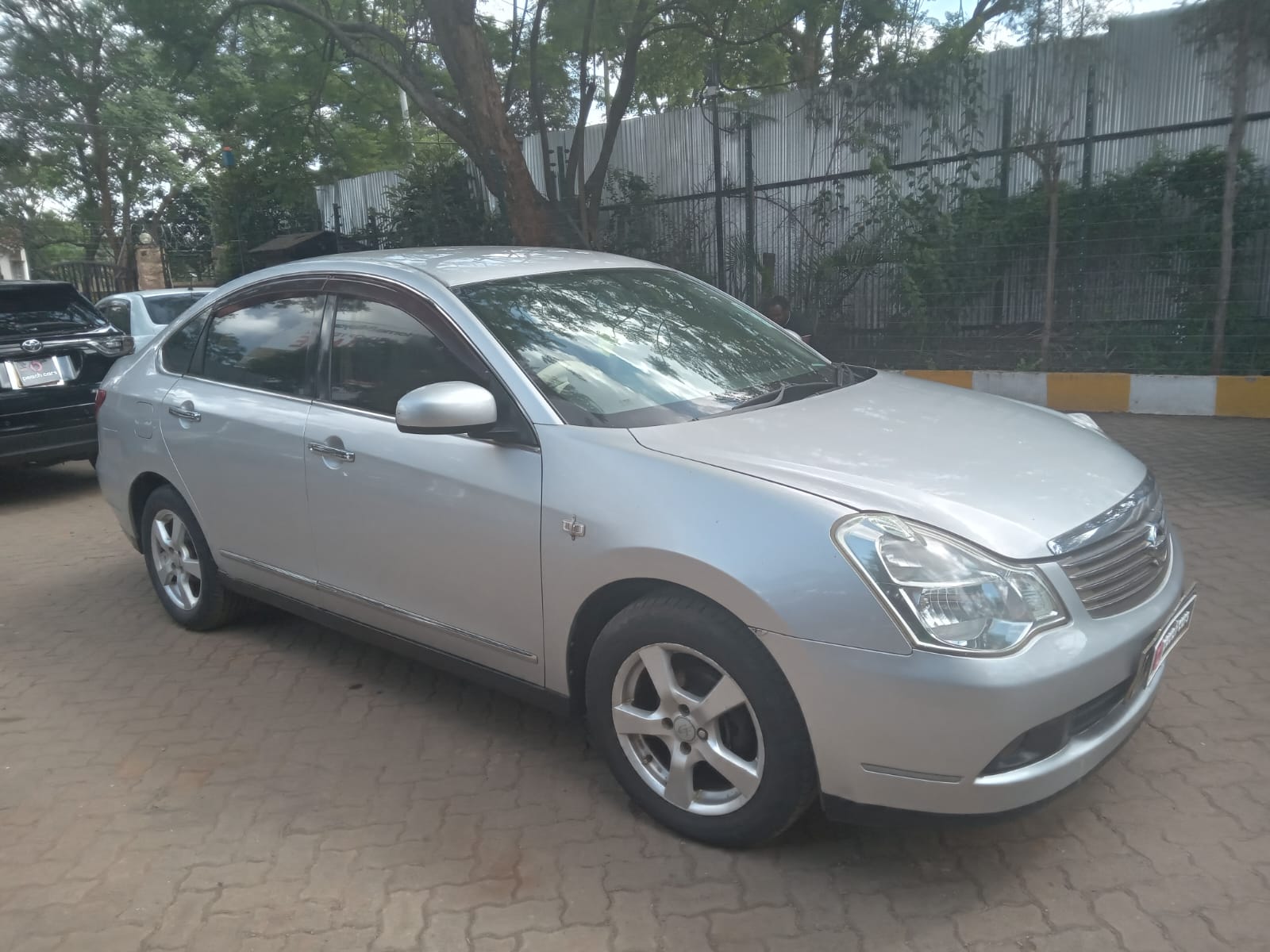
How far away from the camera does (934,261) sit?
9.94m

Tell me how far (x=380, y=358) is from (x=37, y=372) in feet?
16.8

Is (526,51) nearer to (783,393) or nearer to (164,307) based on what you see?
(164,307)

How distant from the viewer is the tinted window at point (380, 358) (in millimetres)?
3471

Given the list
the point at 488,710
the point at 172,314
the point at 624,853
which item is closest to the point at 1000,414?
the point at 624,853

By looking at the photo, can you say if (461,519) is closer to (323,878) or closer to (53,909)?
(323,878)

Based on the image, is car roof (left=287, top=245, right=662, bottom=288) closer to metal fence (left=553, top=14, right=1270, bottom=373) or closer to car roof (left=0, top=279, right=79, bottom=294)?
car roof (left=0, top=279, right=79, bottom=294)

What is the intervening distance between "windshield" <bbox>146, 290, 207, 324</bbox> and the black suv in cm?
180

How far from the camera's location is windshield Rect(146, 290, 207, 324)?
982 centimetres

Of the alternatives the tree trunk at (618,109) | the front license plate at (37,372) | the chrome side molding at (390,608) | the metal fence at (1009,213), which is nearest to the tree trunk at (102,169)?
the tree trunk at (618,109)

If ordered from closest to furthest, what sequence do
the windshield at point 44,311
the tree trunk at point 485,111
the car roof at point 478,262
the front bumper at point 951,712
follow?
the front bumper at point 951,712 → the car roof at point 478,262 → the windshield at point 44,311 → the tree trunk at point 485,111

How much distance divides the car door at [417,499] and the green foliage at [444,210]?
11.4 meters

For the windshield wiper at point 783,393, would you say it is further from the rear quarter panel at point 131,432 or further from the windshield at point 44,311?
the windshield at point 44,311

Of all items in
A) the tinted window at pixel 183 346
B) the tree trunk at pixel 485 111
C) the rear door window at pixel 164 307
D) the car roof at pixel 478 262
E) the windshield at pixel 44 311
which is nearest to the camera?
the car roof at pixel 478 262

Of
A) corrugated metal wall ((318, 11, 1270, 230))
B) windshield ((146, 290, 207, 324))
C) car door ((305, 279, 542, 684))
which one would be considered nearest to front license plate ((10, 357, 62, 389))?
windshield ((146, 290, 207, 324))
